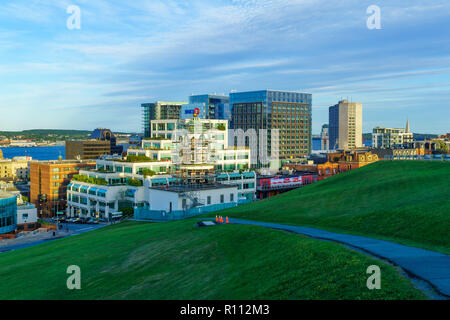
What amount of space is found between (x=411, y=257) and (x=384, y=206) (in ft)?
61.3

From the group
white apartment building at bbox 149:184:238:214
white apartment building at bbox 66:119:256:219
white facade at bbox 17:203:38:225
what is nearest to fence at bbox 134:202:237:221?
white apartment building at bbox 149:184:238:214

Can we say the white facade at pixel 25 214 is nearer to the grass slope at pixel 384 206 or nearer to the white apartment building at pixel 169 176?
the white apartment building at pixel 169 176

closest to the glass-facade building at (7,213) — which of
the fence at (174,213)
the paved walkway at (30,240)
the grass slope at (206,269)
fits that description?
the paved walkway at (30,240)

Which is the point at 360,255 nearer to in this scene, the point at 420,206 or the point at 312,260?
the point at 312,260

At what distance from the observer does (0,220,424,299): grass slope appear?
21.5m

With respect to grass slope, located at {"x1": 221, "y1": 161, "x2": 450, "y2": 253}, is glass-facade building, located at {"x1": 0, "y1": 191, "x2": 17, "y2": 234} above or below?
below

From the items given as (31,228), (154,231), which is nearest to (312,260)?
(154,231)

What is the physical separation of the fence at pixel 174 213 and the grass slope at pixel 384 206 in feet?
27.6

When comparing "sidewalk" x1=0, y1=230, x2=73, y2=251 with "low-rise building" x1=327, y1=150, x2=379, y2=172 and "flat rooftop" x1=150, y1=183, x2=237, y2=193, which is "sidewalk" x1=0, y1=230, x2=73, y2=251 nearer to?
"flat rooftop" x1=150, y1=183, x2=237, y2=193

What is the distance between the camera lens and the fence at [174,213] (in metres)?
63.7

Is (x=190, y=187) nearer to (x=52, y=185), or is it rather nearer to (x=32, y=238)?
(x=32, y=238)

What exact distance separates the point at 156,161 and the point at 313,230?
3255 inches

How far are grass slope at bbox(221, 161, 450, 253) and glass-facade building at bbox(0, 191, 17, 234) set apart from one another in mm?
70293

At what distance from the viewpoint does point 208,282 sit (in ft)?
84.5
